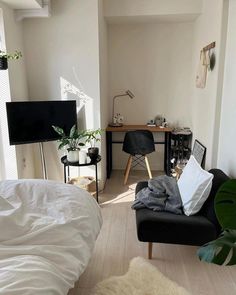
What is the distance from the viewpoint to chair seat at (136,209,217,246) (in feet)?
7.02

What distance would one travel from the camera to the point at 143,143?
4008 millimetres

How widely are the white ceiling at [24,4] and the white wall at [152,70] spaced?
4.99 ft

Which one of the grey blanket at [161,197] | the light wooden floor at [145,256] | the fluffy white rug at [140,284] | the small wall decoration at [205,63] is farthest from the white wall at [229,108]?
the fluffy white rug at [140,284]

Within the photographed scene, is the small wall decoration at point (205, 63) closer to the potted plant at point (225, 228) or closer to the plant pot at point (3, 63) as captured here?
the plant pot at point (3, 63)

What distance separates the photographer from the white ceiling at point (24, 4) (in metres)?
2.90

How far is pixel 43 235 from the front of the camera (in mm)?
1546

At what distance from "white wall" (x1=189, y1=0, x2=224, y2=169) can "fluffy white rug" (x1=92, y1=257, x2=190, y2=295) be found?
1529 millimetres

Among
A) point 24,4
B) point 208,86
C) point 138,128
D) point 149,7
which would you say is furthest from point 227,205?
point 149,7

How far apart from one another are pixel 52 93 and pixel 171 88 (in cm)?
199

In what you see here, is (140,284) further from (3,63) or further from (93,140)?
(3,63)

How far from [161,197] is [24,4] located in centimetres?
257

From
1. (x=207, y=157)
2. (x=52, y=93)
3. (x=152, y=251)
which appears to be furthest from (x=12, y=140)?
(x=207, y=157)

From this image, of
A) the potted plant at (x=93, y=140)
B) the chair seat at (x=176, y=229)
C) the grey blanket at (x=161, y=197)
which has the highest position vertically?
the potted plant at (x=93, y=140)

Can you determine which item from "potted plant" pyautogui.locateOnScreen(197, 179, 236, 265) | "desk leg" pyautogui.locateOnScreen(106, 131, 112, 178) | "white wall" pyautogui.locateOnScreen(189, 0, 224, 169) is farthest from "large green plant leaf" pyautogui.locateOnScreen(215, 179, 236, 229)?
"desk leg" pyautogui.locateOnScreen(106, 131, 112, 178)
